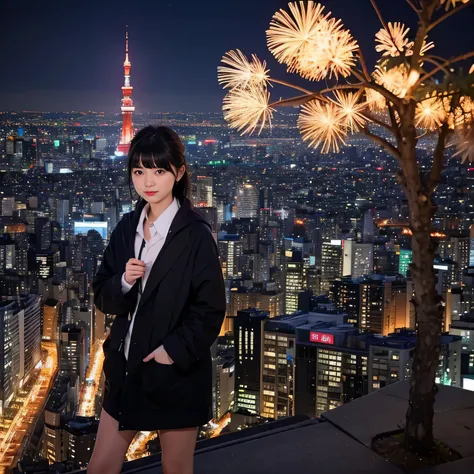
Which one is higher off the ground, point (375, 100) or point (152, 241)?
point (375, 100)

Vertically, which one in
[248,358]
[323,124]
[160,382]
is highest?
[323,124]

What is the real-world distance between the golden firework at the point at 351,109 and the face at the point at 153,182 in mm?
704

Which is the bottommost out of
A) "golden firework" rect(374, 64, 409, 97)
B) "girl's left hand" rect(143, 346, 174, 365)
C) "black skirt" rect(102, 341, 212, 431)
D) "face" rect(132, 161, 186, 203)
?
"black skirt" rect(102, 341, 212, 431)

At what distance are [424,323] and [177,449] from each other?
721 millimetres

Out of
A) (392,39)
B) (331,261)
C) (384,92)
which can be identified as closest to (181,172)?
(384,92)

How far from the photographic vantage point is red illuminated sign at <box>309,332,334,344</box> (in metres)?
6.88

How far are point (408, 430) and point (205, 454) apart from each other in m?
0.45

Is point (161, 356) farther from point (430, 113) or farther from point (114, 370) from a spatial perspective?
point (430, 113)

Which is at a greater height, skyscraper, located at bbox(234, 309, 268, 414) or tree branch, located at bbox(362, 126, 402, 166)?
tree branch, located at bbox(362, 126, 402, 166)

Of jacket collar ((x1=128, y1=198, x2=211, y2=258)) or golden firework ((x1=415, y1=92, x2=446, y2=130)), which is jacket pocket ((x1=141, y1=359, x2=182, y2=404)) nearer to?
jacket collar ((x1=128, y1=198, x2=211, y2=258))

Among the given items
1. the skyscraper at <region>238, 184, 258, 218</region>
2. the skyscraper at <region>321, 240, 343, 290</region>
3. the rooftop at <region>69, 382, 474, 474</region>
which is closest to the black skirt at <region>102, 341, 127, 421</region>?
the rooftop at <region>69, 382, 474, 474</region>

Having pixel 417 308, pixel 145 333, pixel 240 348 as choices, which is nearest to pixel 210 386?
pixel 145 333

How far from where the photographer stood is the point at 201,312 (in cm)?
103

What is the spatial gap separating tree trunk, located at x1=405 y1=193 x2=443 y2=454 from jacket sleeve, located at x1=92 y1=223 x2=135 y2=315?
73 cm
